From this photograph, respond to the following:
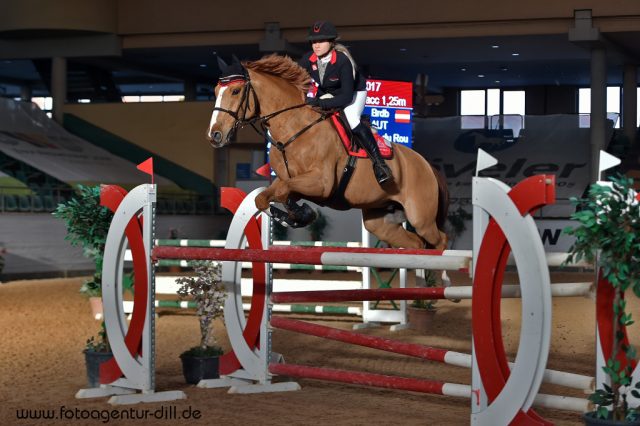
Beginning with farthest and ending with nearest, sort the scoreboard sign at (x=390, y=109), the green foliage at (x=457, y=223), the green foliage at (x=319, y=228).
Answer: the green foliage at (x=457, y=223) → the green foliage at (x=319, y=228) → the scoreboard sign at (x=390, y=109)

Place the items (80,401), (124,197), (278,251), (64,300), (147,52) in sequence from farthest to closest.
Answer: (147,52) < (64,300) < (124,197) < (80,401) < (278,251)

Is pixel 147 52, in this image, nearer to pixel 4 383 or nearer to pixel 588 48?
pixel 588 48

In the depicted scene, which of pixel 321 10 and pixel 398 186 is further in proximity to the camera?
pixel 321 10

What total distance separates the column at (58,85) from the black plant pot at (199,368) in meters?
18.9

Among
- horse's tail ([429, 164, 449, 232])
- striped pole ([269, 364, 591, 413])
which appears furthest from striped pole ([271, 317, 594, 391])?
horse's tail ([429, 164, 449, 232])

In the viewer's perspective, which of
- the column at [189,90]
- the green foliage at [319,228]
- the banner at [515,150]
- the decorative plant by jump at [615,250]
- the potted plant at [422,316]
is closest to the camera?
the decorative plant by jump at [615,250]

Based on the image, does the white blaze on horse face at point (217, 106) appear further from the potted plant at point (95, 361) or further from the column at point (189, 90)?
the column at point (189, 90)

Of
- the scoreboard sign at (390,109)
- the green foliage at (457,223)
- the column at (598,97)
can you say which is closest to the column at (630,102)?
the column at (598,97)

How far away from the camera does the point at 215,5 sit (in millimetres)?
21938

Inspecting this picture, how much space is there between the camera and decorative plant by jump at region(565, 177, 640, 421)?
12.0 ft

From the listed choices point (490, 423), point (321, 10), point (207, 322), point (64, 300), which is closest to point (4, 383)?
point (207, 322)

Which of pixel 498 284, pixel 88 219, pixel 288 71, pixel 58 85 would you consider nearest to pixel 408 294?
pixel 498 284

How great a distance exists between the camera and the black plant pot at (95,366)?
5984 millimetres

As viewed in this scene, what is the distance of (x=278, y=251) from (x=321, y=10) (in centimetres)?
1674
